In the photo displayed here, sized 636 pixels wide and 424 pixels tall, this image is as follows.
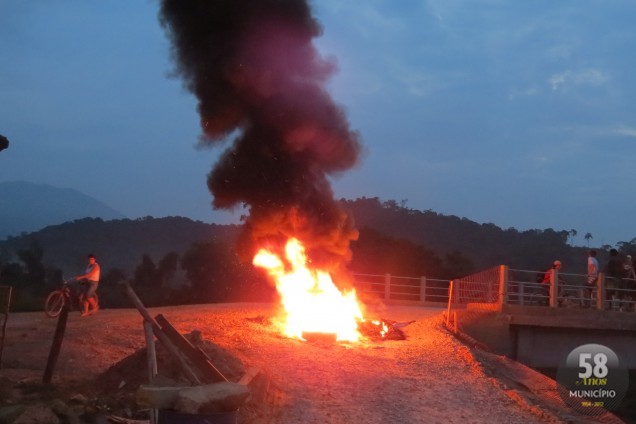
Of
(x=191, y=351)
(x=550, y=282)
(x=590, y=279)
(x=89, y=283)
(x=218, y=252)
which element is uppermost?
(x=218, y=252)

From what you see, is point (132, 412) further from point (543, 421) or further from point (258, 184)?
point (258, 184)

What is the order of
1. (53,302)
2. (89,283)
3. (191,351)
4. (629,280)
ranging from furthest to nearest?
(629,280)
(89,283)
(53,302)
(191,351)

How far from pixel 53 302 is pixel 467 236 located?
76.9m

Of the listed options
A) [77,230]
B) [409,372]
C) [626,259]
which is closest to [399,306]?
[626,259]

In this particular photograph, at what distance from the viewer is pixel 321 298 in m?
18.5

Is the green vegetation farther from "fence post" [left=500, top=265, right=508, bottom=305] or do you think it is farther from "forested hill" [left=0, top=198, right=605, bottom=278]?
"fence post" [left=500, top=265, right=508, bottom=305]

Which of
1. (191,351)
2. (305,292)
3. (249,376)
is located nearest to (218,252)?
(305,292)

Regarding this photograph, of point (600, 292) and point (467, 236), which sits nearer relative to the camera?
point (600, 292)

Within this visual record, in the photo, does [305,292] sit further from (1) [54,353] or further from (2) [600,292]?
(1) [54,353]

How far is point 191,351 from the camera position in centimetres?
935

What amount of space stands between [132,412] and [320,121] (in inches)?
488

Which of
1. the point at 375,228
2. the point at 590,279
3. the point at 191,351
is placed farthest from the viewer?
the point at 375,228

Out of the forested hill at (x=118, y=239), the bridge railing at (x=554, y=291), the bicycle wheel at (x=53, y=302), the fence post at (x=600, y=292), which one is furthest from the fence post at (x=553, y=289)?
the forested hill at (x=118, y=239)

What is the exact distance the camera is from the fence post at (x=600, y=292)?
2072 cm
